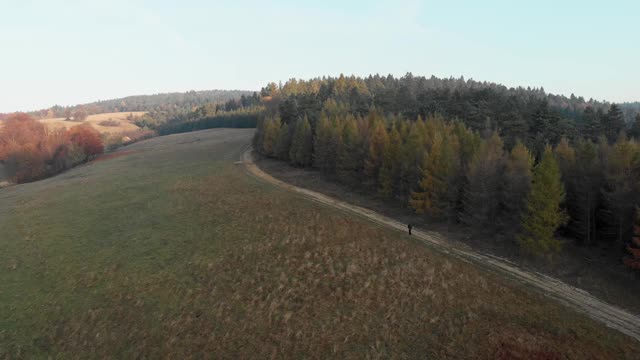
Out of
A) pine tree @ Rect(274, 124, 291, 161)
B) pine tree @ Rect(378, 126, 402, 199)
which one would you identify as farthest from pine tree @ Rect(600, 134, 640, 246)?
pine tree @ Rect(274, 124, 291, 161)

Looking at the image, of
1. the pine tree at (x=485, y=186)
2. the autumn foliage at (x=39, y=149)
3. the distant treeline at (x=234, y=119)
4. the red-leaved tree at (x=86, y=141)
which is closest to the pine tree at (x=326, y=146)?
the pine tree at (x=485, y=186)

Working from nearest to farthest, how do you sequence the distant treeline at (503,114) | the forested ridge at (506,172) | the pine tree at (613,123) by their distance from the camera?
the forested ridge at (506,172) → the distant treeline at (503,114) → the pine tree at (613,123)

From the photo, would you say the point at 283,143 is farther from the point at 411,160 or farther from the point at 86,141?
the point at 86,141

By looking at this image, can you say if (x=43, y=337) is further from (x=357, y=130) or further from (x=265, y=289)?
(x=357, y=130)

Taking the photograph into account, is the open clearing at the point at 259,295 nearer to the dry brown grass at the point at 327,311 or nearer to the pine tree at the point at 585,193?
the dry brown grass at the point at 327,311

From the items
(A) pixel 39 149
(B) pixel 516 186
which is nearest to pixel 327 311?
(B) pixel 516 186

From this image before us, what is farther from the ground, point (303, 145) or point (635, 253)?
point (303, 145)
